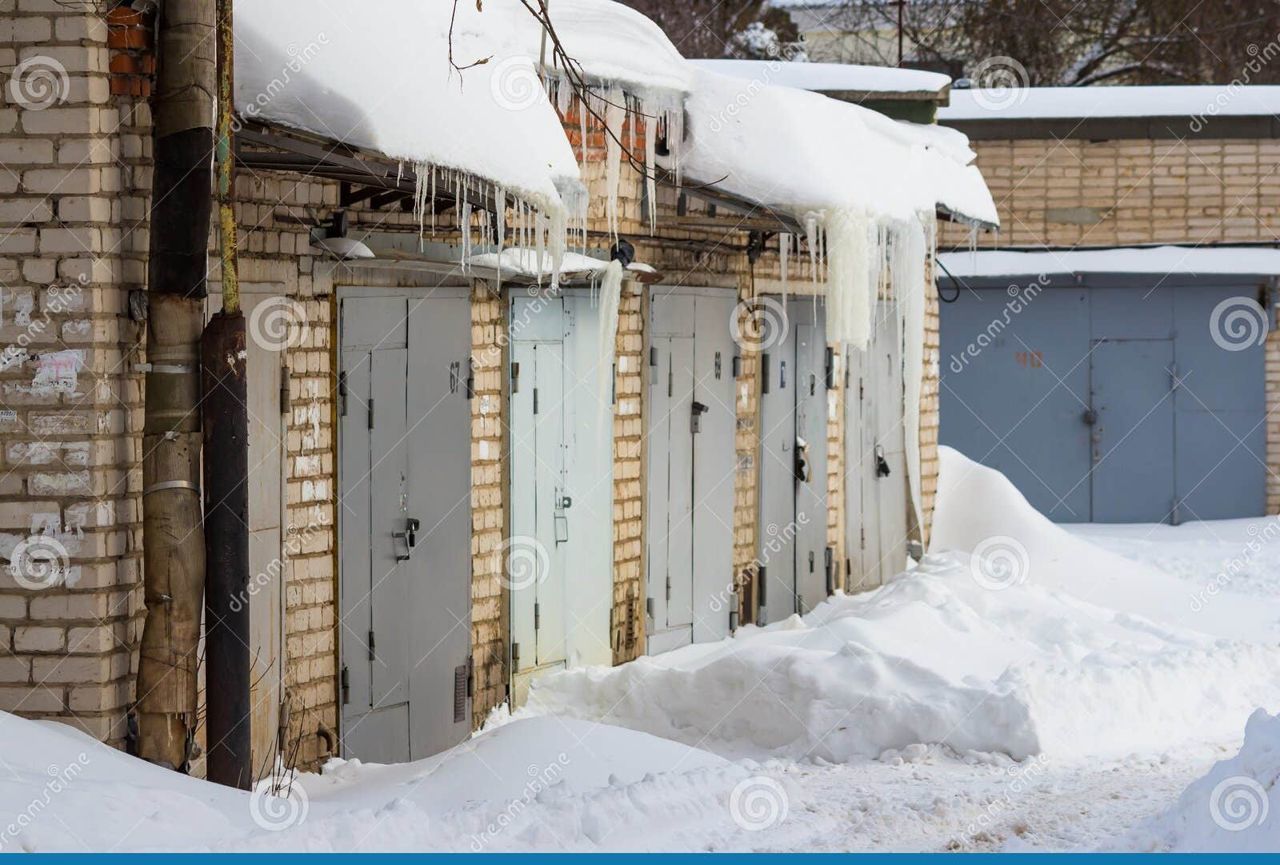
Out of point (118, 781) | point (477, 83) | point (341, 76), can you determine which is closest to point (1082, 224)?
point (477, 83)

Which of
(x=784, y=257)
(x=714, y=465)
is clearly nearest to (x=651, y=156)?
(x=784, y=257)

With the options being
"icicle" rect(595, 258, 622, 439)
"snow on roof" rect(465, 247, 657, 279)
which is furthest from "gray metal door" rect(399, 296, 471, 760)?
"icicle" rect(595, 258, 622, 439)

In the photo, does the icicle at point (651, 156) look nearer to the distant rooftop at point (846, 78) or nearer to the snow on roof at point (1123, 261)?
the distant rooftop at point (846, 78)

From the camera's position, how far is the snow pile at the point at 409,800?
453 centimetres

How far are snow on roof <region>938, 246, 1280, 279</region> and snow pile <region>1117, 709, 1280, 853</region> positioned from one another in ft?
37.0

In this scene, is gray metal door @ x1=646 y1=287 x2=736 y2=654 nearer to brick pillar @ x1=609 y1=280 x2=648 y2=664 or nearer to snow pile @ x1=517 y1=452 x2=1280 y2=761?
brick pillar @ x1=609 y1=280 x2=648 y2=664

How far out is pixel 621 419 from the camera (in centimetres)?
967

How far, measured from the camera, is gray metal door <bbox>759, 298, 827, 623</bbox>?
Answer: 441 inches

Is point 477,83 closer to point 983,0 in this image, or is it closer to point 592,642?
point 592,642

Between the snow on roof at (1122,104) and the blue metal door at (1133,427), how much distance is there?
2309mm

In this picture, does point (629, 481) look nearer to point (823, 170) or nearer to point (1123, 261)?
point (823, 170)

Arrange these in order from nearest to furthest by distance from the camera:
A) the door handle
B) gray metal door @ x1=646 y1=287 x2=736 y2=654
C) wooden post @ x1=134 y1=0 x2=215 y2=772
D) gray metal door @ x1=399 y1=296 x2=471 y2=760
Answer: wooden post @ x1=134 y1=0 x2=215 y2=772 < gray metal door @ x1=399 y1=296 x2=471 y2=760 < the door handle < gray metal door @ x1=646 y1=287 x2=736 y2=654

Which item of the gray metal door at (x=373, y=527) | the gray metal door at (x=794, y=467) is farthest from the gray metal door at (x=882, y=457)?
the gray metal door at (x=373, y=527)

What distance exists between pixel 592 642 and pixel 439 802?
336 cm
